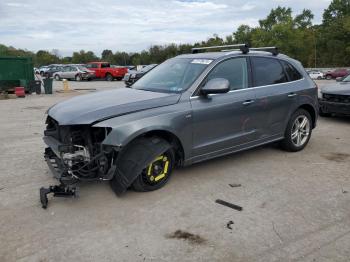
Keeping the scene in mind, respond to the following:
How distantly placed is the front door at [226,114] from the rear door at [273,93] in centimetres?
19

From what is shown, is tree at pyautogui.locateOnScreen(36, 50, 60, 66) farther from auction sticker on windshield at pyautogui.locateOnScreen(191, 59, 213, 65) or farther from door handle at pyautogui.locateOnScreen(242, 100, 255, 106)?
door handle at pyautogui.locateOnScreen(242, 100, 255, 106)

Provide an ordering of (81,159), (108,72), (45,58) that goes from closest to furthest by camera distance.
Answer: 1. (81,159)
2. (108,72)
3. (45,58)

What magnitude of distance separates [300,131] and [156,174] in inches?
120

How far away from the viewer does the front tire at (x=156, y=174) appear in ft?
14.9

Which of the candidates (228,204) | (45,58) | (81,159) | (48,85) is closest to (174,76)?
(81,159)

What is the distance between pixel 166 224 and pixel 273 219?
112cm

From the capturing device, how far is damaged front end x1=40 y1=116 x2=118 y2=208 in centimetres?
418

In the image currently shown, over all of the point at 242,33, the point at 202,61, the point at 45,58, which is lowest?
the point at 202,61

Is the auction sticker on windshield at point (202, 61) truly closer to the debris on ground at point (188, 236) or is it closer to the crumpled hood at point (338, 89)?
the debris on ground at point (188, 236)

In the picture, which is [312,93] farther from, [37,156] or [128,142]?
[37,156]

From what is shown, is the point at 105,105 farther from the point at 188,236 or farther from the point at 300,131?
the point at 300,131

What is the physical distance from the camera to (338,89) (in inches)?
363

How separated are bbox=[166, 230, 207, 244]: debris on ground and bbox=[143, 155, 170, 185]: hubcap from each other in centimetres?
105

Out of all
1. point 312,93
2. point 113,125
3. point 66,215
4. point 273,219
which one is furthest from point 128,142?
point 312,93
